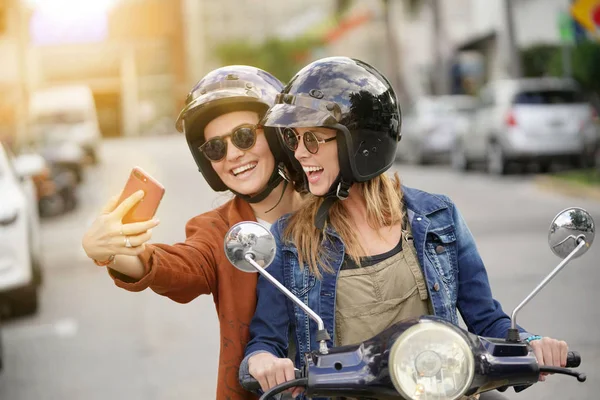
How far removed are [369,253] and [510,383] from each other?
626 millimetres

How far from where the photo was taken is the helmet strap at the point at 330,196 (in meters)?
2.86

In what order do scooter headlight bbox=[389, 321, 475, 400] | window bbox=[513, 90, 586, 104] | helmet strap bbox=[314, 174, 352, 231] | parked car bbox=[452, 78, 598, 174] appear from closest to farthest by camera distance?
scooter headlight bbox=[389, 321, 475, 400], helmet strap bbox=[314, 174, 352, 231], parked car bbox=[452, 78, 598, 174], window bbox=[513, 90, 586, 104]

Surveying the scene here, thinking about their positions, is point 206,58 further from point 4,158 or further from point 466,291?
point 466,291

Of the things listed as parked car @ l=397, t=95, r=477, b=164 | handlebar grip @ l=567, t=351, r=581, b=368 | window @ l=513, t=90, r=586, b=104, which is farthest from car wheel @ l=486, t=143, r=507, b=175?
handlebar grip @ l=567, t=351, r=581, b=368

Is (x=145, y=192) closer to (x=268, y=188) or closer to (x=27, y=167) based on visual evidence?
(x=268, y=188)

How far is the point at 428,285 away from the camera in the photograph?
2.78 m

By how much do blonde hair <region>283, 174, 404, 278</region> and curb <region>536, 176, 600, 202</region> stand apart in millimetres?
12365

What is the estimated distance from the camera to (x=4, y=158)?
998 cm

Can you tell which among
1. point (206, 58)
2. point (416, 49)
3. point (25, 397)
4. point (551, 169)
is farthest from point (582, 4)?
point (206, 58)

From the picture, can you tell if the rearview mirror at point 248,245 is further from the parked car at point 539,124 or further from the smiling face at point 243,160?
the parked car at point 539,124

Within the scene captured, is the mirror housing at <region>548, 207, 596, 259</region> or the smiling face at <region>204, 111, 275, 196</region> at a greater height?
the smiling face at <region>204, 111, 275, 196</region>

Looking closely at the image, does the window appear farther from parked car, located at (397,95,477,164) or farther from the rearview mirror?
the rearview mirror

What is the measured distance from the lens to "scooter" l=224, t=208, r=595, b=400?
86.6 inches

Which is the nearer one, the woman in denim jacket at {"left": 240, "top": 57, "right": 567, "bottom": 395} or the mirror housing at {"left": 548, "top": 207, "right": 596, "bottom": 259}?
the mirror housing at {"left": 548, "top": 207, "right": 596, "bottom": 259}
